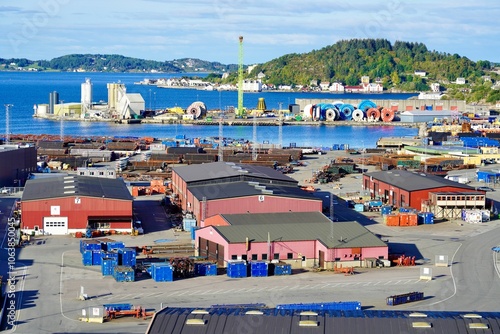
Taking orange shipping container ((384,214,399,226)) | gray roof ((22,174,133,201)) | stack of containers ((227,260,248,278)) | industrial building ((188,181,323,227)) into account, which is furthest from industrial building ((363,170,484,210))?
stack of containers ((227,260,248,278))

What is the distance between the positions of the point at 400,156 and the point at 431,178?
13780 mm

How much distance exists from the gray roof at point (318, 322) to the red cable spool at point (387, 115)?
6276cm

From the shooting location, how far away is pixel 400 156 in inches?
1747

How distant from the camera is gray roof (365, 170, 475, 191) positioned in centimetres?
2905

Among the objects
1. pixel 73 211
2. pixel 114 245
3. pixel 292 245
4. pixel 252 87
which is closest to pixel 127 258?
pixel 114 245

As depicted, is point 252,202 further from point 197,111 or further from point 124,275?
point 197,111

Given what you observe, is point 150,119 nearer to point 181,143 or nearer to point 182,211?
point 181,143

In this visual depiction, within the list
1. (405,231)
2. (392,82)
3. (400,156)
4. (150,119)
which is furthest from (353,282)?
(392,82)

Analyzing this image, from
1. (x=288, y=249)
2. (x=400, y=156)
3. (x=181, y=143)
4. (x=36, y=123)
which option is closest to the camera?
(x=288, y=249)

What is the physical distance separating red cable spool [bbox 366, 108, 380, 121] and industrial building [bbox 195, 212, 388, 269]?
54.3m

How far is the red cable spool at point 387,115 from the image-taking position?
246ft

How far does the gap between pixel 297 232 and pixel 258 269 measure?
215 centimetres

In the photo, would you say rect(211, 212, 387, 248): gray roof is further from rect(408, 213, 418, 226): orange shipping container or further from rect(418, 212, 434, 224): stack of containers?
rect(418, 212, 434, 224): stack of containers

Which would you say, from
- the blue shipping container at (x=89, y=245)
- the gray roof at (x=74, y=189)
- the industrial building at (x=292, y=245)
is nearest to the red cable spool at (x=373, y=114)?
the gray roof at (x=74, y=189)
